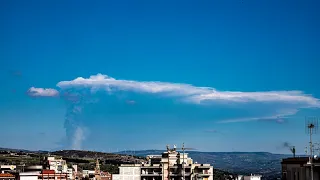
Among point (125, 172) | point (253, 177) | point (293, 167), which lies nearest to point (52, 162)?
point (125, 172)

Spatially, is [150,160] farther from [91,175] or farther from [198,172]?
[91,175]

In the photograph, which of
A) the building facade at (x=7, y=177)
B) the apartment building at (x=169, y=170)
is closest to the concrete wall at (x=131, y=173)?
the apartment building at (x=169, y=170)

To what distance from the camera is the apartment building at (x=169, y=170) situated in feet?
302

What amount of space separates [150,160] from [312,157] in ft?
152

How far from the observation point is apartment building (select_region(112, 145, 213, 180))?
92.2 metres

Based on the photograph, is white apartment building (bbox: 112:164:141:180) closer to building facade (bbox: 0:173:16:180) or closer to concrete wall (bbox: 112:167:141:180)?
concrete wall (bbox: 112:167:141:180)

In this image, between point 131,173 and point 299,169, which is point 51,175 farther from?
point 299,169

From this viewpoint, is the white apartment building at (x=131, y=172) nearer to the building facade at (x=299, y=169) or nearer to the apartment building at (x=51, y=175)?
the apartment building at (x=51, y=175)

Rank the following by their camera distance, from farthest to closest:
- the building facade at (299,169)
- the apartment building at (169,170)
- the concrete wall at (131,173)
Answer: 1. the concrete wall at (131,173)
2. the apartment building at (169,170)
3. the building facade at (299,169)

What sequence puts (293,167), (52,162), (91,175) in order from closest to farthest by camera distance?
(293,167) → (52,162) → (91,175)

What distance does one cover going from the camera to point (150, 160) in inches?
3942

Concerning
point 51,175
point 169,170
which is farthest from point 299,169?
point 51,175

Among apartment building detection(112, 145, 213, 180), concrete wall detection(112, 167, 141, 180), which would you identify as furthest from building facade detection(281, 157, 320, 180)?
concrete wall detection(112, 167, 141, 180)

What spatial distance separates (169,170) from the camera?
9206 centimetres
